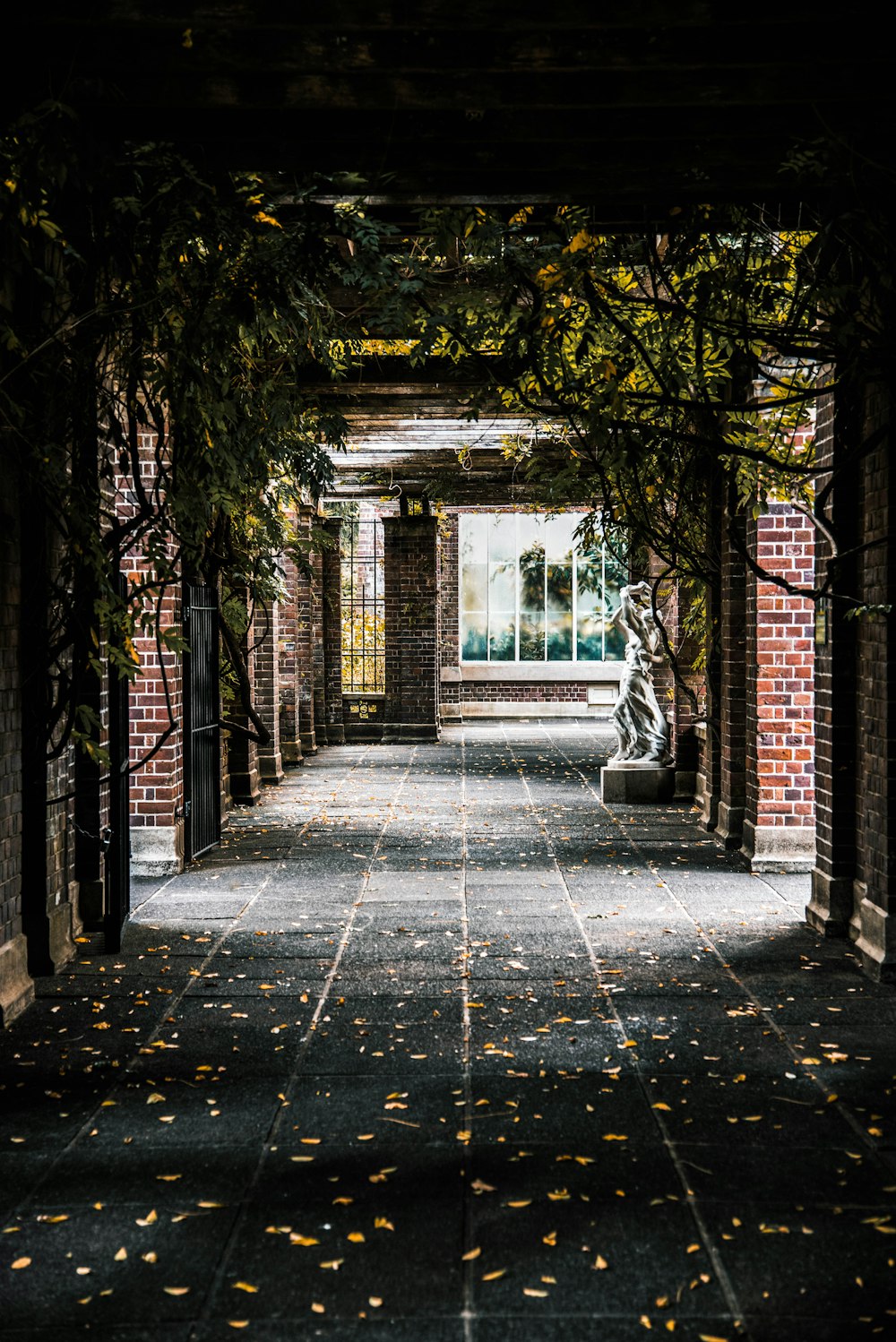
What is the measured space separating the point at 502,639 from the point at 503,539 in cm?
195

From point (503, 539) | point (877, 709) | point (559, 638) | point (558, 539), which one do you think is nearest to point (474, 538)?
point (503, 539)

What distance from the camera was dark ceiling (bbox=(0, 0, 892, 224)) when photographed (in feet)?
12.3

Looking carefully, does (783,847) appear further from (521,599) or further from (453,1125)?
(521,599)

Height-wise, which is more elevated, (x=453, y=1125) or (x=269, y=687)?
(x=269, y=687)

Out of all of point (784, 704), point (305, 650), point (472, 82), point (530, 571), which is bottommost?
point (784, 704)

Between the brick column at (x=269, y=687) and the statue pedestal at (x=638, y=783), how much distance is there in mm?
3648

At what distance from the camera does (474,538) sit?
912 inches

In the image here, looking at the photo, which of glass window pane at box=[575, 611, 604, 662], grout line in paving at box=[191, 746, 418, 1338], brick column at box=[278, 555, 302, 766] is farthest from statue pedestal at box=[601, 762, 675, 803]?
glass window pane at box=[575, 611, 604, 662]

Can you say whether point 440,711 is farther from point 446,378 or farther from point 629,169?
point 629,169

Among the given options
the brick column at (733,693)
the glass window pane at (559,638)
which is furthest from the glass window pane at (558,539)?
the brick column at (733,693)

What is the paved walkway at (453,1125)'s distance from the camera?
8.61 ft

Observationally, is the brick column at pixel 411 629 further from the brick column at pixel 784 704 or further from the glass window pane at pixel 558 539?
the brick column at pixel 784 704

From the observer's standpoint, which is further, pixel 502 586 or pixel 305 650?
pixel 502 586

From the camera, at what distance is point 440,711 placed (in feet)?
72.4
